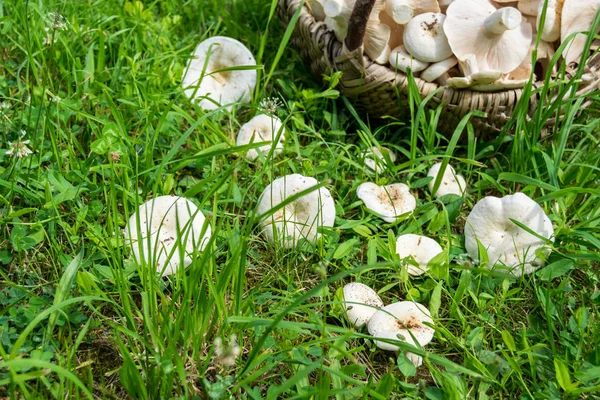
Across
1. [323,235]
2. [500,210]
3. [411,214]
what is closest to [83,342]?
[323,235]

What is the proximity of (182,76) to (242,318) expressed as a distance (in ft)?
4.80

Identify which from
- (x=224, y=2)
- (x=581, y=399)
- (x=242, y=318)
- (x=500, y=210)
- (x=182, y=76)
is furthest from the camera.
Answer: (x=224, y=2)

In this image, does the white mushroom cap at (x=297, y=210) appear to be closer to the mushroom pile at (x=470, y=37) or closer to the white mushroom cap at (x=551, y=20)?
the mushroom pile at (x=470, y=37)

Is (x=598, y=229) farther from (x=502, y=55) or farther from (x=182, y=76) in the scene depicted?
(x=182, y=76)

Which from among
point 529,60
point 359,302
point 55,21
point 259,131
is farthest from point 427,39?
point 55,21

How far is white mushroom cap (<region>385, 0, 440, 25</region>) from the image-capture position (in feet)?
8.11

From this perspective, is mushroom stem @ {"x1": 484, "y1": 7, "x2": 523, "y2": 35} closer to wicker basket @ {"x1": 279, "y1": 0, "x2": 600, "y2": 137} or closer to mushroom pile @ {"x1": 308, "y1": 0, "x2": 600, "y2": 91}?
mushroom pile @ {"x1": 308, "y1": 0, "x2": 600, "y2": 91}

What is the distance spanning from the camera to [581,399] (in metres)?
1.81

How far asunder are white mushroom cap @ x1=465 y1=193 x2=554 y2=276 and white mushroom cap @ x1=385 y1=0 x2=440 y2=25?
86cm

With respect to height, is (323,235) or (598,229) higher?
(323,235)

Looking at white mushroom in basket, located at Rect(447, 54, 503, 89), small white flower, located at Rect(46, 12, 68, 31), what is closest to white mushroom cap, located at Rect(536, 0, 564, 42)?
white mushroom in basket, located at Rect(447, 54, 503, 89)

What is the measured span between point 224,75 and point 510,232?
151 cm

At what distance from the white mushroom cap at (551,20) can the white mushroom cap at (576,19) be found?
0.12 feet

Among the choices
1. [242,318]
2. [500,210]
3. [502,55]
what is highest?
[502,55]
